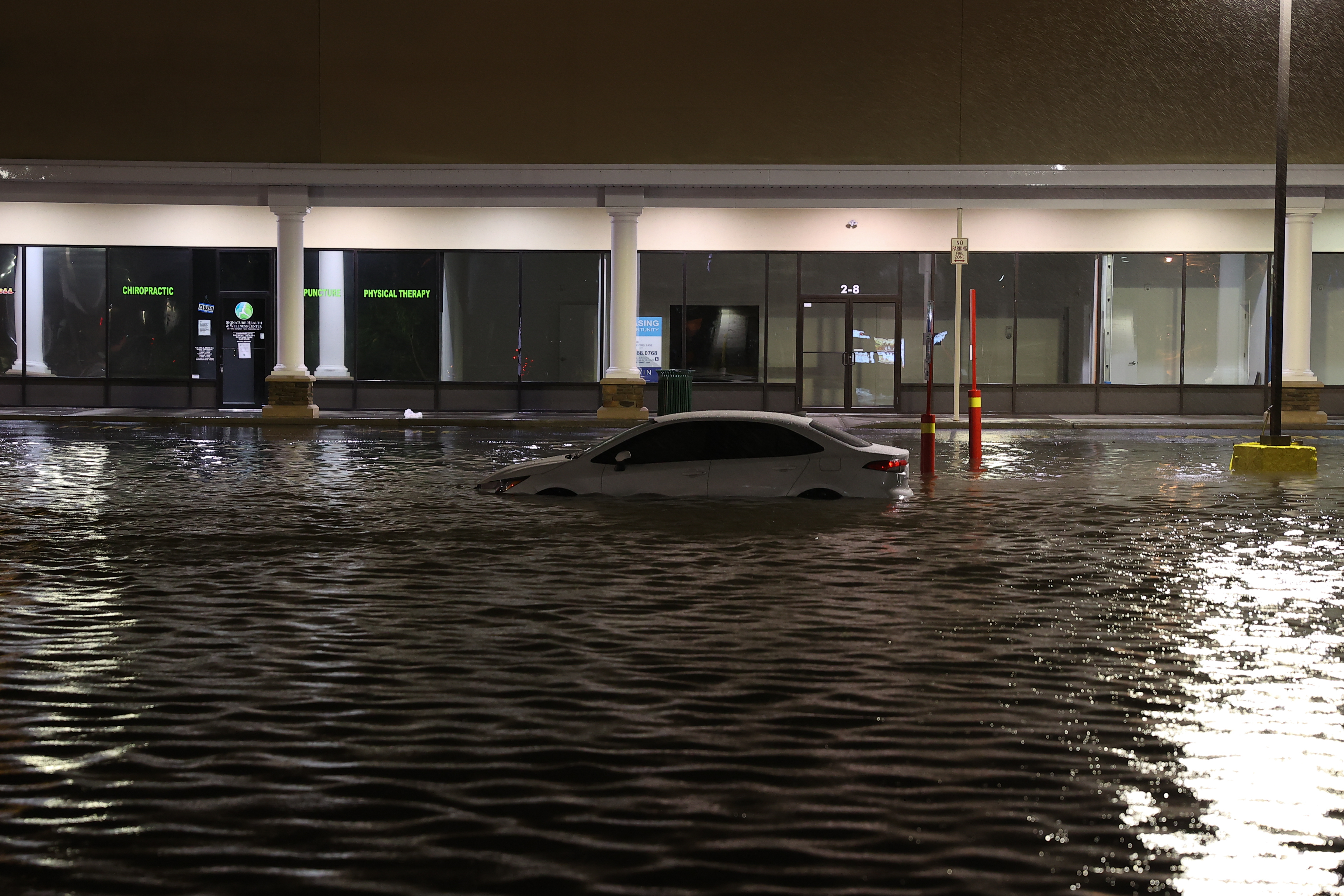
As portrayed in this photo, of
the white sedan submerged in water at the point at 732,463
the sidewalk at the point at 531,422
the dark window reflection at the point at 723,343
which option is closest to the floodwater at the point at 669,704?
the white sedan submerged in water at the point at 732,463

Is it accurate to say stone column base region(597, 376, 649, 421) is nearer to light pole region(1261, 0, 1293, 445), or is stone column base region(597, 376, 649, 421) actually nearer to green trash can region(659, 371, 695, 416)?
green trash can region(659, 371, 695, 416)

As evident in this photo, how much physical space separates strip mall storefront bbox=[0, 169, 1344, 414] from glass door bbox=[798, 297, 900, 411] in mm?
46

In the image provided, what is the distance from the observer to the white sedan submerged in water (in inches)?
685

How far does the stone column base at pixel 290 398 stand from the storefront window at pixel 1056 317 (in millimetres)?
15963

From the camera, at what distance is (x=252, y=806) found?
6035 mm

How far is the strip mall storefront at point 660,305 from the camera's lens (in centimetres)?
3616

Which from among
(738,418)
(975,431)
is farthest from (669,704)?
(975,431)

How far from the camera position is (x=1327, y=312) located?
3647 cm

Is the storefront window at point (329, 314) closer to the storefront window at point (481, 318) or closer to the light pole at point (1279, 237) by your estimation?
the storefront window at point (481, 318)

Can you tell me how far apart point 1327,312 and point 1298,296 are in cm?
296

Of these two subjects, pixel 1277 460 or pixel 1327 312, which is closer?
pixel 1277 460

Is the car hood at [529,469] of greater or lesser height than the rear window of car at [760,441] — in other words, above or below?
below

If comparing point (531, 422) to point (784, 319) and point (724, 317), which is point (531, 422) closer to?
point (724, 317)

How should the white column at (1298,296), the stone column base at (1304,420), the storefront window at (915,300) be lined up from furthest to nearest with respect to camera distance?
the storefront window at (915,300) → the white column at (1298,296) → the stone column base at (1304,420)
